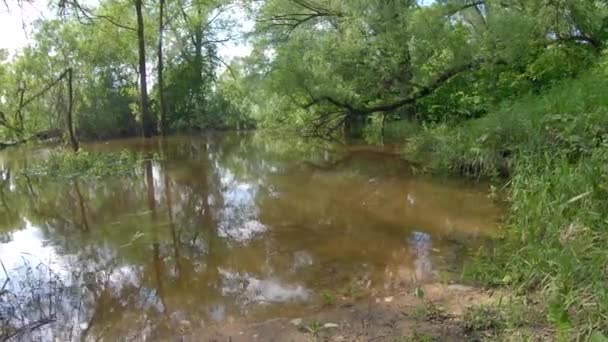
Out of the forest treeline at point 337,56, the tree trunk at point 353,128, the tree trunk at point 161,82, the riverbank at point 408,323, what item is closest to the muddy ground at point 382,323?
the riverbank at point 408,323

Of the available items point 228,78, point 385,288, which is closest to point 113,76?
point 228,78

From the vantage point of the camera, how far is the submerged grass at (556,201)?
2609 mm

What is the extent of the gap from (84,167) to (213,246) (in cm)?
717

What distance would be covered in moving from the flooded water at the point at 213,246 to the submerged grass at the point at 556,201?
574mm

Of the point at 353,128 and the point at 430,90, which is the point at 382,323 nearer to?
the point at 430,90

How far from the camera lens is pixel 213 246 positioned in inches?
210

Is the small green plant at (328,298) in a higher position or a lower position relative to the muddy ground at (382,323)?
lower

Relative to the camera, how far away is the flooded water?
371 cm

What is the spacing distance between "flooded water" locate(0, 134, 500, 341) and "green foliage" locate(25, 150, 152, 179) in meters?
0.97

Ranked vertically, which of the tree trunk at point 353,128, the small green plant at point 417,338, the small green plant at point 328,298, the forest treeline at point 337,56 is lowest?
the small green plant at point 328,298

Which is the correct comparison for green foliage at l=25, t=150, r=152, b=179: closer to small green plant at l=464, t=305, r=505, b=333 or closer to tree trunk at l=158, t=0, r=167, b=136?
small green plant at l=464, t=305, r=505, b=333

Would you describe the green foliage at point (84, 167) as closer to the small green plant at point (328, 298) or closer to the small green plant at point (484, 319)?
the small green plant at point (328, 298)

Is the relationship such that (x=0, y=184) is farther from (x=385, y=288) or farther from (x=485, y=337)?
(x=485, y=337)

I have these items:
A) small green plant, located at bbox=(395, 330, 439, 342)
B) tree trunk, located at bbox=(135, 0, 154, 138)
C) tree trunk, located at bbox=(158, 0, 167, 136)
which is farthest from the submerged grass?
tree trunk, located at bbox=(158, 0, 167, 136)
